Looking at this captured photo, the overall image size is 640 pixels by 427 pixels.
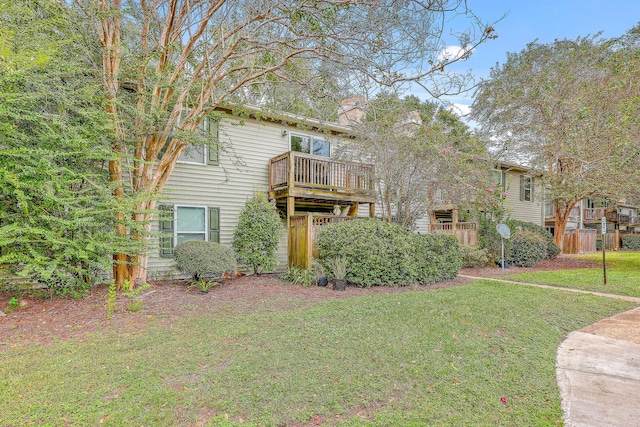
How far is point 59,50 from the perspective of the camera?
221 inches

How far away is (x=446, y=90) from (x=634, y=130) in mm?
7213

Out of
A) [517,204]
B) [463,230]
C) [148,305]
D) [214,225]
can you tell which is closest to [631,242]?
[517,204]

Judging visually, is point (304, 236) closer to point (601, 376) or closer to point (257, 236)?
point (257, 236)

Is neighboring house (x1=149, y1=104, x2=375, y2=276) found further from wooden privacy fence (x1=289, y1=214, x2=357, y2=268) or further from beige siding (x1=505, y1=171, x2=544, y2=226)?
beige siding (x1=505, y1=171, x2=544, y2=226)

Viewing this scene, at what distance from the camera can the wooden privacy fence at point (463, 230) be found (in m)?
13.6

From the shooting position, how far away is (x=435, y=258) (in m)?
8.70

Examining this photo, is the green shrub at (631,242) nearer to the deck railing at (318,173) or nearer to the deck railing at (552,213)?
the deck railing at (552,213)

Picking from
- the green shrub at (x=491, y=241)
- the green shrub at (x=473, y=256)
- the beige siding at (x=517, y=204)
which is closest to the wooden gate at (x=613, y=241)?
the beige siding at (x=517, y=204)

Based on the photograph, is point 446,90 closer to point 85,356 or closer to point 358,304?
point 358,304

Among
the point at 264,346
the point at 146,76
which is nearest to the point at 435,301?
the point at 264,346

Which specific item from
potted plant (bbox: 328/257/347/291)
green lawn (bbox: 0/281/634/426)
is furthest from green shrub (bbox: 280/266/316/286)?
green lawn (bbox: 0/281/634/426)

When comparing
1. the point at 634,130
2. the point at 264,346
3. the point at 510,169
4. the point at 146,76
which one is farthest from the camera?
the point at 510,169

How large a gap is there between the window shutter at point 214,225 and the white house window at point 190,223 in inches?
5.6

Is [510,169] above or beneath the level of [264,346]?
above
